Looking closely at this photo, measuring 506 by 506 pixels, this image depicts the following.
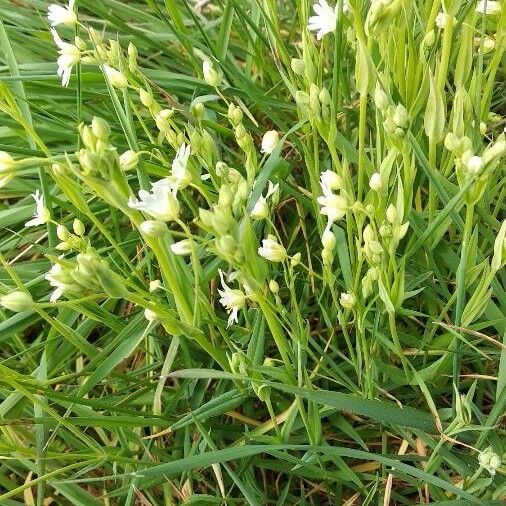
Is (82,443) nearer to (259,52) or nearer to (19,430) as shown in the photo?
(19,430)

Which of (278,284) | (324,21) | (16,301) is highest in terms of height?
(324,21)

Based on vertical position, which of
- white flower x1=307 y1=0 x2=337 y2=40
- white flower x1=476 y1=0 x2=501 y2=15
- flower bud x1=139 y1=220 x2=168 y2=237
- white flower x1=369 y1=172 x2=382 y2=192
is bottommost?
flower bud x1=139 y1=220 x2=168 y2=237

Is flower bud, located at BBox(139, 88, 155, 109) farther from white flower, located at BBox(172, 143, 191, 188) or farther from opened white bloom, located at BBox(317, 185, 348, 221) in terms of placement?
opened white bloom, located at BBox(317, 185, 348, 221)

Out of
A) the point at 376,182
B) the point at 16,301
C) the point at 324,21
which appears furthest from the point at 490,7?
the point at 16,301

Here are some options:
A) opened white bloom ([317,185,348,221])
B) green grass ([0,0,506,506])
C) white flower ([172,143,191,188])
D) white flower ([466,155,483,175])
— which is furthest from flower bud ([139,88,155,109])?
white flower ([466,155,483,175])

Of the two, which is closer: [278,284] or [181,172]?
[181,172]

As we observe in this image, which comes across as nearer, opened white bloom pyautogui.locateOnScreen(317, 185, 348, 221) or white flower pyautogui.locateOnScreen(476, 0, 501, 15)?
opened white bloom pyautogui.locateOnScreen(317, 185, 348, 221)

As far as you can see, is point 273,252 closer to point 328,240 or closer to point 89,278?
point 328,240

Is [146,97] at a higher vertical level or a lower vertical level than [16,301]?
higher

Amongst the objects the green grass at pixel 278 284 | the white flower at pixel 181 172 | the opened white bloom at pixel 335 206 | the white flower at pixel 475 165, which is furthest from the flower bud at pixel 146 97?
the white flower at pixel 475 165
